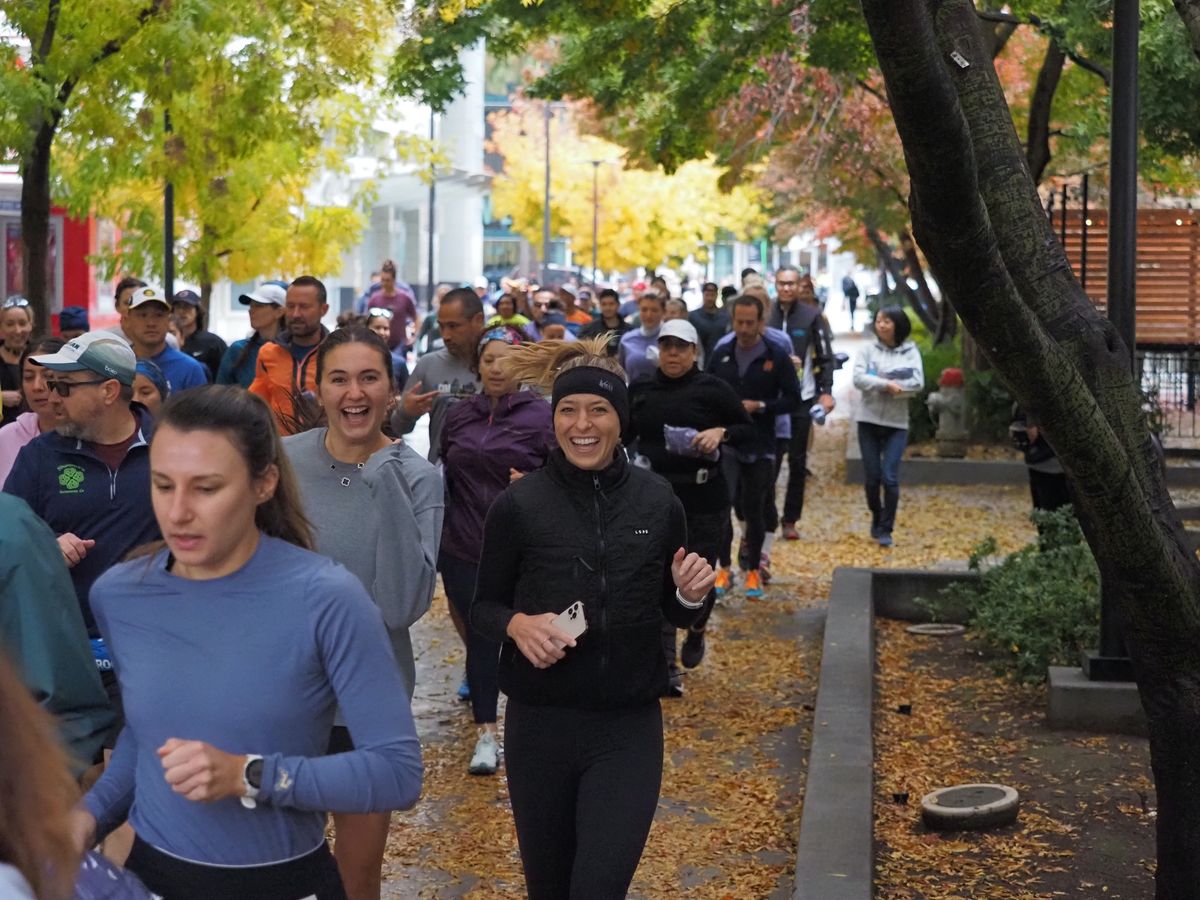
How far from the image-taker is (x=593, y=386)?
206 inches

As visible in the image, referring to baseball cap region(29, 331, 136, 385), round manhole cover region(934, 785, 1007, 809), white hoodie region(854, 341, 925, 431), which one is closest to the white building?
white hoodie region(854, 341, 925, 431)

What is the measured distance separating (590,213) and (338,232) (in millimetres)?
46575

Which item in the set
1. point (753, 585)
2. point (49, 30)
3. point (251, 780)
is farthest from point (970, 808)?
point (49, 30)

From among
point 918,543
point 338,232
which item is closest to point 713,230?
point 338,232

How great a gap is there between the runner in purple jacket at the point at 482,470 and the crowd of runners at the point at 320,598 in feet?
0.05

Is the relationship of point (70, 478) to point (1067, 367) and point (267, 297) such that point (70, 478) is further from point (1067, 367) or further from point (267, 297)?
point (267, 297)

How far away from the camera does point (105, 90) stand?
1398 centimetres

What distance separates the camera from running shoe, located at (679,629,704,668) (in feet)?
32.8

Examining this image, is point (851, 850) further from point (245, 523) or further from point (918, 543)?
point (918, 543)

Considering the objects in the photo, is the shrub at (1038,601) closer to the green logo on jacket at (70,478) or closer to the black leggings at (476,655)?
the black leggings at (476,655)

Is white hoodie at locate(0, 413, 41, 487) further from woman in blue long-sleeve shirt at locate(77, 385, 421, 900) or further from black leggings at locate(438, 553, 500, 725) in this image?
woman in blue long-sleeve shirt at locate(77, 385, 421, 900)

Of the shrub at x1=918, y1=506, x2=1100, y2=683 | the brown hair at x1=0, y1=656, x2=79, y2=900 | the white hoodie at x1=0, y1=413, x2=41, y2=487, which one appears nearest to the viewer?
the brown hair at x1=0, y1=656, x2=79, y2=900

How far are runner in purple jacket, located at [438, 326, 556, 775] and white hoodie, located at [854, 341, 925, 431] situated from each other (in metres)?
6.10

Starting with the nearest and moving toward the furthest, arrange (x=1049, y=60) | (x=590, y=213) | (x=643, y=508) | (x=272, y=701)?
(x=272, y=701)
(x=643, y=508)
(x=1049, y=60)
(x=590, y=213)
